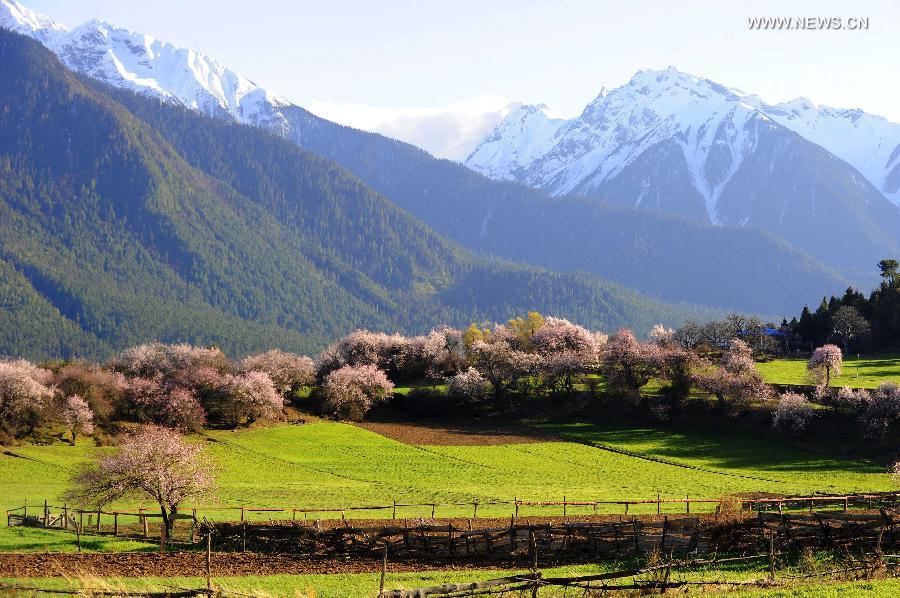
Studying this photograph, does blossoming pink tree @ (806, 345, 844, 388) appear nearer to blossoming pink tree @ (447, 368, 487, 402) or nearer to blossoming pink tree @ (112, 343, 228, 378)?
blossoming pink tree @ (447, 368, 487, 402)

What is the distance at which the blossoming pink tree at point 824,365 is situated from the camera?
111m

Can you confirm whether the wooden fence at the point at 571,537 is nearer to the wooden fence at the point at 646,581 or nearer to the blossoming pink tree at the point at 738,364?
the wooden fence at the point at 646,581

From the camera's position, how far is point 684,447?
10050 cm

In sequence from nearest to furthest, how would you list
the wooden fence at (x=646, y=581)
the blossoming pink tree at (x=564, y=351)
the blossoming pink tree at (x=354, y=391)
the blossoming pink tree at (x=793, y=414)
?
the wooden fence at (x=646, y=581) → the blossoming pink tree at (x=793, y=414) → the blossoming pink tree at (x=354, y=391) → the blossoming pink tree at (x=564, y=351)

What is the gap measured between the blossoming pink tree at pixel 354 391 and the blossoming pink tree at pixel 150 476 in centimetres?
7019

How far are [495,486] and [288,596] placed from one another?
43376 millimetres

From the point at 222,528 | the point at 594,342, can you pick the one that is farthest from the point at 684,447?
the point at 222,528

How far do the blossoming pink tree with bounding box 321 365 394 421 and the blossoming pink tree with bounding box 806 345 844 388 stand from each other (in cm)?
6024

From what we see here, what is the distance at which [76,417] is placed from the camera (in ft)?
328

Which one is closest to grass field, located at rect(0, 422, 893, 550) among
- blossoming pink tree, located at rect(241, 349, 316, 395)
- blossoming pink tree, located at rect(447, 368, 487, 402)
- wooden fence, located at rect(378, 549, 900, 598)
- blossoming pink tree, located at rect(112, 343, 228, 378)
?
blossoming pink tree, located at rect(241, 349, 316, 395)

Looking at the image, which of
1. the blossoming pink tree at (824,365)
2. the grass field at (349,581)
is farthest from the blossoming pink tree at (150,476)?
the blossoming pink tree at (824,365)

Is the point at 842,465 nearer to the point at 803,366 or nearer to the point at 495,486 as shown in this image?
the point at 495,486

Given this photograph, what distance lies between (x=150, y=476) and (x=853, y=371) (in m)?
101

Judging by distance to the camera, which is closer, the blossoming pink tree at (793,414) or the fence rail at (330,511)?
the fence rail at (330,511)
